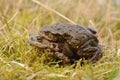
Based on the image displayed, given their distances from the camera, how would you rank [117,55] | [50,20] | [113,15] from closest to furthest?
1. [117,55]
2. [50,20]
3. [113,15]

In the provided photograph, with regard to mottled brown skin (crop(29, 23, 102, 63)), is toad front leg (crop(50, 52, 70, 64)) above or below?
below

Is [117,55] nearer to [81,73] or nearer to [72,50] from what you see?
[72,50]

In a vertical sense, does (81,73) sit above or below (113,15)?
below

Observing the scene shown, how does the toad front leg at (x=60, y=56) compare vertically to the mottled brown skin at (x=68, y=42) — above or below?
below

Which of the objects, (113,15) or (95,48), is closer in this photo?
(95,48)

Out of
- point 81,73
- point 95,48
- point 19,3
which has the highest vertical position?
point 19,3

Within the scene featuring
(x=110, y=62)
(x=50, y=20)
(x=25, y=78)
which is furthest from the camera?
(x=50, y=20)

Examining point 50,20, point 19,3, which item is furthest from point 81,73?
point 19,3
